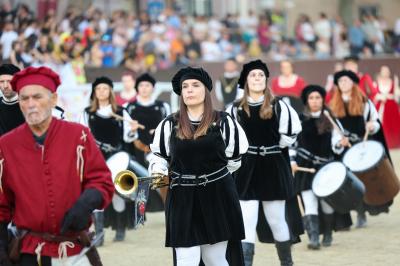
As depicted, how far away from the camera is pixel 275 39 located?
30078mm

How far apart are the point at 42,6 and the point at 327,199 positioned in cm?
Result: 1534

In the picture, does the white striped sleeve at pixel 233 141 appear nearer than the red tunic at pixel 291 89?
Yes

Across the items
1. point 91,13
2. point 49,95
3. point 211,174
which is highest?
point 91,13

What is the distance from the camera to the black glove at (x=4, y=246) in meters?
6.14

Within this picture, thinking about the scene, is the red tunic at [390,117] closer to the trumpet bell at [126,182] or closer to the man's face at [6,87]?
the man's face at [6,87]

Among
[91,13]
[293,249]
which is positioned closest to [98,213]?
[293,249]

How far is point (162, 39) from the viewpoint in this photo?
25.4 m

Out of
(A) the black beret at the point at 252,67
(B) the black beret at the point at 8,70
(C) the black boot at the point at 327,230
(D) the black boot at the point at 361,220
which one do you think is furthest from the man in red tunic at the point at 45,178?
(D) the black boot at the point at 361,220

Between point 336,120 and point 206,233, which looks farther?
point 336,120

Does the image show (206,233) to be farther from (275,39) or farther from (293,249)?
(275,39)

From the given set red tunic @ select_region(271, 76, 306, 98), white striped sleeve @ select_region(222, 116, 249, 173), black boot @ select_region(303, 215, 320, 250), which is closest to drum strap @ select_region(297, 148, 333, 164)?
black boot @ select_region(303, 215, 320, 250)

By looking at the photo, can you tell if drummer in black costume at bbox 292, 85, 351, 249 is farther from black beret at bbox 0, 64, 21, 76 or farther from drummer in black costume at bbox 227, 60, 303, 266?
black beret at bbox 0, 64, 21, 76

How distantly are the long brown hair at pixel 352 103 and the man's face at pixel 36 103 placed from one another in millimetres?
7010

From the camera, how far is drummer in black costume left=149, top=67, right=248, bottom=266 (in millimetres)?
7793
